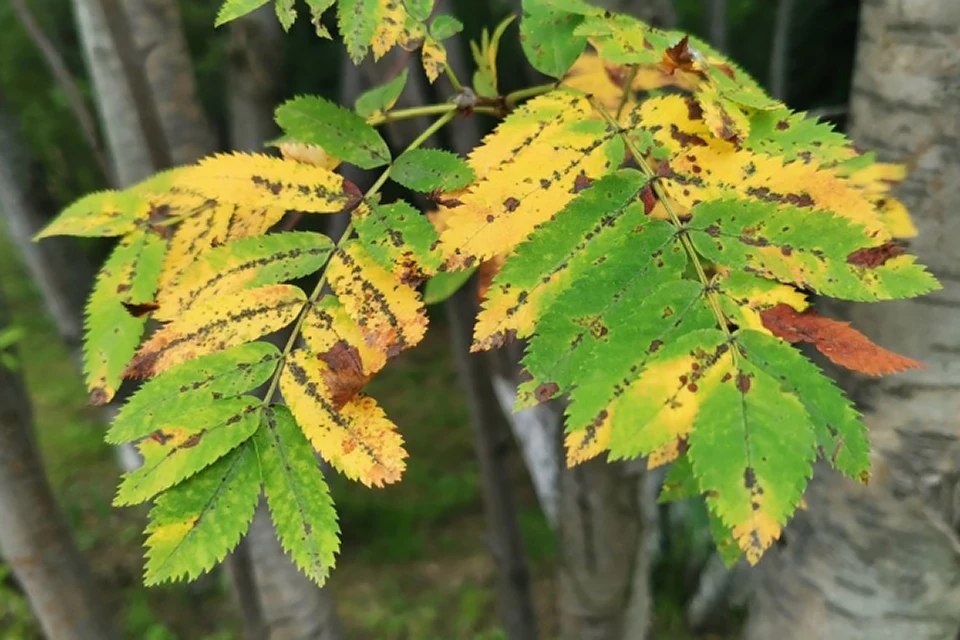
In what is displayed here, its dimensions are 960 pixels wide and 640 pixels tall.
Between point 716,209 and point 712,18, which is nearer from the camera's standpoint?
point 716,209

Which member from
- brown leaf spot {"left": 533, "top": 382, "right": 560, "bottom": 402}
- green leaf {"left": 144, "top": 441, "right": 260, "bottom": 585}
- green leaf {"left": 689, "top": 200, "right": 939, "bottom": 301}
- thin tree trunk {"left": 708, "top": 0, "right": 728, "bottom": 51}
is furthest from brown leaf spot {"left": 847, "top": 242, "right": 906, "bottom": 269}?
thin tree trunk {"left": 708, "top": 0, "right": 728, "bottom": 51}

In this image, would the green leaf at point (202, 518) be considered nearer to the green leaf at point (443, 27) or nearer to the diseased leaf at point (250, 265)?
the diseased leaf at point (250, 265)

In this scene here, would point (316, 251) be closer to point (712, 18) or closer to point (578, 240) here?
point (578, 240)

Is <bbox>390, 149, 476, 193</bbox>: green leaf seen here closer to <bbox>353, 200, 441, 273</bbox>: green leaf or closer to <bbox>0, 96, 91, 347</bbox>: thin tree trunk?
<bbox>353, 200, 441, 273</bbox>: green leaf

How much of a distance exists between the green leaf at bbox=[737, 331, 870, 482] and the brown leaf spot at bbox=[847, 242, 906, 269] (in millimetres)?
100

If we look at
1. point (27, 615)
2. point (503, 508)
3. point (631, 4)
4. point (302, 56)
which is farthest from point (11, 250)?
point (631, 4)

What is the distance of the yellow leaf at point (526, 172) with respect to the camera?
0.53 meters

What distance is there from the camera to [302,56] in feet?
12.3

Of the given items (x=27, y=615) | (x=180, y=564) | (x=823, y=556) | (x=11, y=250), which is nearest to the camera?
(x=180, y=564)

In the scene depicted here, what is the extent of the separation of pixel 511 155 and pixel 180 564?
377 millimetres

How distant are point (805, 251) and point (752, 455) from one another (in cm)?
17

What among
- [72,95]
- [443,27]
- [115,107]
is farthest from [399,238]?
[115,107]

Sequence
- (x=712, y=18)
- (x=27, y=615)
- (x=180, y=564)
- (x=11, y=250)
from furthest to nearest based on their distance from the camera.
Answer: (x=11, y=250)
(x=27, y=615)
(x=712, y=18)
(x=180, y=564)

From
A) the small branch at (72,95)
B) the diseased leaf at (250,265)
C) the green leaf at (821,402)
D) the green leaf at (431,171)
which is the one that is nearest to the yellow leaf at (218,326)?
the diseased leaf at (250,265)
